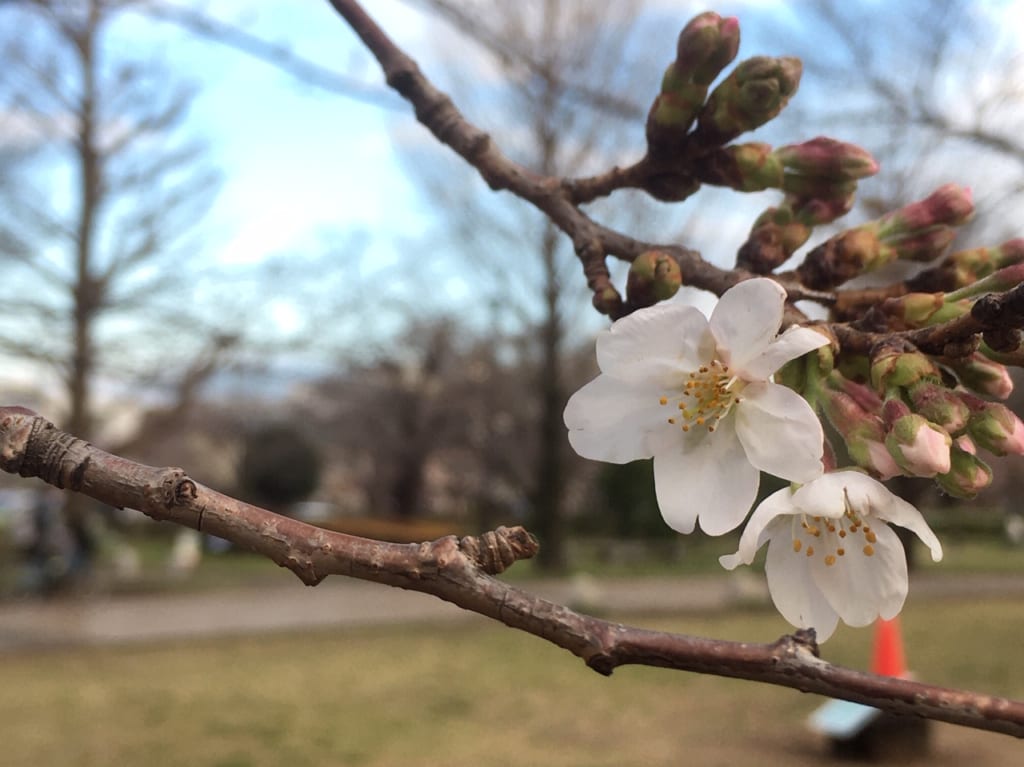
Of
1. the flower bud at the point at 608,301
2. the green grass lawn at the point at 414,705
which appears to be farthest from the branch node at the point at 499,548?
the green grass lawn at the point at 414,705

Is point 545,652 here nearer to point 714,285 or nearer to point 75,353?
point 75,353

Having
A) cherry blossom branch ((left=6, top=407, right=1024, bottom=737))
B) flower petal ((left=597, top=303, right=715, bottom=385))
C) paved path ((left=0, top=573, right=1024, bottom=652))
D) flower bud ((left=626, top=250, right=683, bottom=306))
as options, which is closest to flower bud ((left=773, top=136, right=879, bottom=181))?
flower bud ((left=626, top=250, right=683, bottom=306))

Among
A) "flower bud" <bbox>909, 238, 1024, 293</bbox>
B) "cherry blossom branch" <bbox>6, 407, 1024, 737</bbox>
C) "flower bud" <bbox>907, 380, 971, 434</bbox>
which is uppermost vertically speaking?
"flower bud" <bbox>909, 238, 1024, 293</bbox>

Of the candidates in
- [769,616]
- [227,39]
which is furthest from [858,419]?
[769,616]

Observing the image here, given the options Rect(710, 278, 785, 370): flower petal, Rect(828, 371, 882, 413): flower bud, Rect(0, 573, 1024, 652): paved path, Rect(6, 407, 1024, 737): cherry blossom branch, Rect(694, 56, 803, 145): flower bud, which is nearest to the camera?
Rect(6, 407, 1024, 737): cherry blossom branch

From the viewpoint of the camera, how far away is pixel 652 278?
0.83 m

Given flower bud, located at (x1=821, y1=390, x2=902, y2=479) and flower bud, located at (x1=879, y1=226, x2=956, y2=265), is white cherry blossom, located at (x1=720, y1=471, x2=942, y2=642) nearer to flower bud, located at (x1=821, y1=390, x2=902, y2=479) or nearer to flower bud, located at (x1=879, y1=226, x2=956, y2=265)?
flower bud, located at (x1=821, y1=390, x2=902, y2=479)

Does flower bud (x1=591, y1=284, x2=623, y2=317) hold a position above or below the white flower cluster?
above

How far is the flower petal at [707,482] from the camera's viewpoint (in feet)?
Answer: 2.35

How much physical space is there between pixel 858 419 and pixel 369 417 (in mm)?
25308

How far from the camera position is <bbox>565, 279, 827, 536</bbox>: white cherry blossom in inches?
27.2

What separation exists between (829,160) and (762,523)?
0.41 meters

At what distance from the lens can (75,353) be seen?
13.3 metres

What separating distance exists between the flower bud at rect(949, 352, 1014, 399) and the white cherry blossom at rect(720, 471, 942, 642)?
0.11 metres
